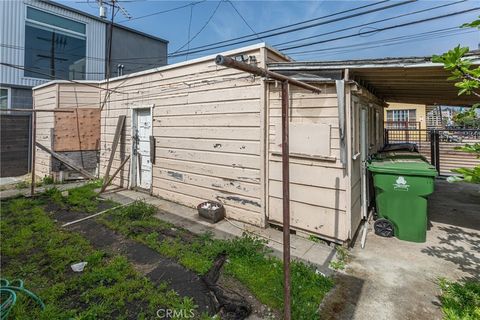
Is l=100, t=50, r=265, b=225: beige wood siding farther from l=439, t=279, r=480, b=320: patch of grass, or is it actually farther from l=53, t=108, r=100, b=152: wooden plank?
l=439, t=279, r=480, b=320: patch of grass

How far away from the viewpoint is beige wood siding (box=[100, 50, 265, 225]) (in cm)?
411

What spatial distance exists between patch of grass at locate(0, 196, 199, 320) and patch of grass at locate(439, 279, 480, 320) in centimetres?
227

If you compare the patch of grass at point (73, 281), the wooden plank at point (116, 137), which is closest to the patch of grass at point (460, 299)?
the patch of grass at point (73, 281)

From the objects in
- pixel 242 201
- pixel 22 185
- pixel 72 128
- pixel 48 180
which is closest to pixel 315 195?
pixel 242 201

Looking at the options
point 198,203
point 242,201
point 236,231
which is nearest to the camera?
point 236,231

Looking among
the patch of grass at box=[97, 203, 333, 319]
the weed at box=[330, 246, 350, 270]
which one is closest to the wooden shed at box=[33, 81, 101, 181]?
the patch of grass at box=[97, 203, 333, 319]

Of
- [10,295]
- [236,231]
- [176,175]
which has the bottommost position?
[10,295]

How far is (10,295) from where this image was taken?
94.0 inches

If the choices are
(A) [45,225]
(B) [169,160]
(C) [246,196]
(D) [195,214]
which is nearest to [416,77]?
(C) [246,196]

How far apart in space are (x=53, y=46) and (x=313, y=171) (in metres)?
12.3

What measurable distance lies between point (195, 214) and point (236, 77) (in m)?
2.61

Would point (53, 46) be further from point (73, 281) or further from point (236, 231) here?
point (236, 231)

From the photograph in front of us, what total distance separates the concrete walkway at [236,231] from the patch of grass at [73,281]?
1.32 meters

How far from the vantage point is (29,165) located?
355 inches
